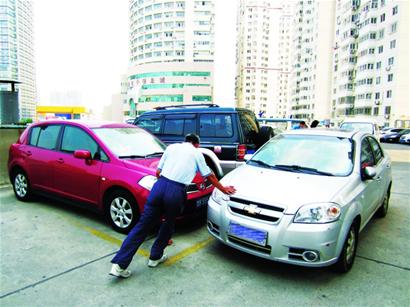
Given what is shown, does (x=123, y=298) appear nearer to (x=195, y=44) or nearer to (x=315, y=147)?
(x=315, y=147)

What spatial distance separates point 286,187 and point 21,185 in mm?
4999

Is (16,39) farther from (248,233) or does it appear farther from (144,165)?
(248,233)

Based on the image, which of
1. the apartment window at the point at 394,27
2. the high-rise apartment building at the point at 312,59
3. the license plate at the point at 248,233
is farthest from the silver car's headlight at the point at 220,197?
the high-rise apartment building at the point at 312,59

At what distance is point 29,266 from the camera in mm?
3205

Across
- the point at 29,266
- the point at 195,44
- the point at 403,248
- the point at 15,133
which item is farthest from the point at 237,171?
the point at 195,44

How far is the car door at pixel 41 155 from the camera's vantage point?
16.2 feet

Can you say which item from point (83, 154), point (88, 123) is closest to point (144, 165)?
point (83, 154)

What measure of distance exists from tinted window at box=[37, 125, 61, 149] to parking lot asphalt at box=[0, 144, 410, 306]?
1411mm

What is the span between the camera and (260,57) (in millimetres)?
119312

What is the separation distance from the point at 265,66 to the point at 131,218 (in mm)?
124356

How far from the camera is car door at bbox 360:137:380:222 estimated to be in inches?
140

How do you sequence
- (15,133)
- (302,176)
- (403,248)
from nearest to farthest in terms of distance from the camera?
1. (302,176)
2. (403,248)
3. (15,133)

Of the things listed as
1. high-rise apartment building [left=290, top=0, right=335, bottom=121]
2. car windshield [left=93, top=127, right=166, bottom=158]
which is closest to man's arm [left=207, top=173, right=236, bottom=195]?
car windshield [left=93, top=127, right=166, bottom=158]

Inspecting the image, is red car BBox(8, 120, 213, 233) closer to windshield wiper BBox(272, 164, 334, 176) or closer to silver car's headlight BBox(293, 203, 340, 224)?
windshield wiper BBox(272, 164, 334, 176)
